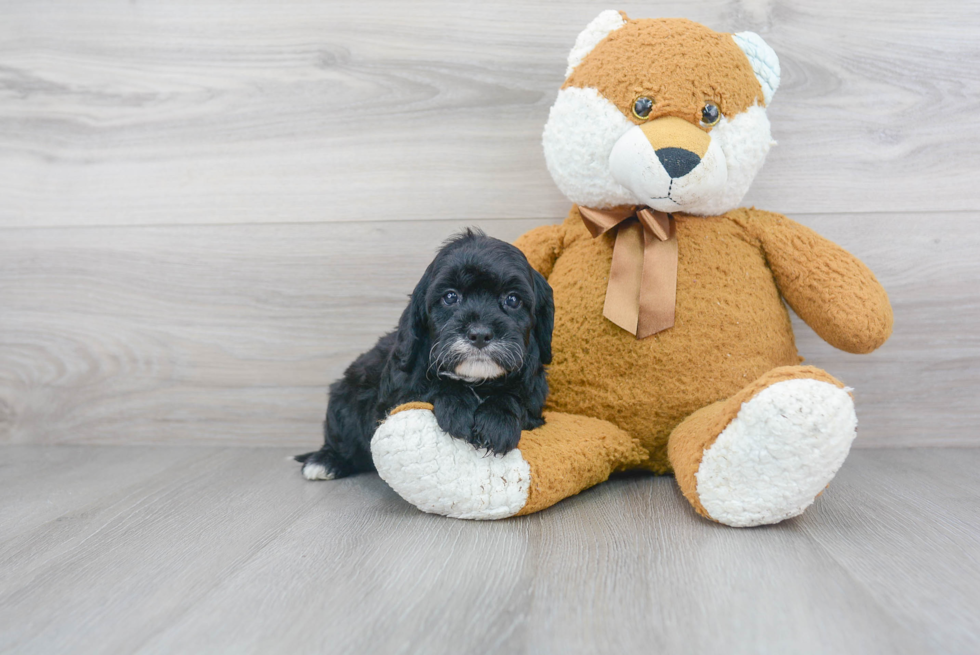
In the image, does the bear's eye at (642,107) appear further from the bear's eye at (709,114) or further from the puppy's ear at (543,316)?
the puppy's ear at (543,316)

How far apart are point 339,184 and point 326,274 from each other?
22 centimetres

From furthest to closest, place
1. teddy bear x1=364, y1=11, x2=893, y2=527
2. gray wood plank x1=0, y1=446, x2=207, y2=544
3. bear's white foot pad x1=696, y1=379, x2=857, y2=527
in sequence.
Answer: gray wood plank x1=0, y1=446, x2=207, y2=544
teddy bear x1=364, y1=11, x2=893, y2=527
bear's white foot pad x1=696, y1=379, x2=857, y2=527

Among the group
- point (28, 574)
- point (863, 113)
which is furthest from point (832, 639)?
point (863, 113)

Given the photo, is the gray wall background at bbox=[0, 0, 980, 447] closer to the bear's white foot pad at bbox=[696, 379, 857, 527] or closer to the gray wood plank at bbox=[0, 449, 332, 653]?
the gray wood plank at bbox=[0, 449, 332, 653]

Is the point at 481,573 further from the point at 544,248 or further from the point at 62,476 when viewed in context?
the point at 62,476

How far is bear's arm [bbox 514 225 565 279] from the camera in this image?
4.56 ft

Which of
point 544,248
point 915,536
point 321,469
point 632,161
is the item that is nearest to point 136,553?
point 321,469

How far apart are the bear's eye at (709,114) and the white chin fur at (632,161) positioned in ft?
0.06

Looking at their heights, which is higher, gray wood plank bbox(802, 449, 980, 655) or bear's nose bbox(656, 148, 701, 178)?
bear's nose bbox(656, 148, 701, 178)

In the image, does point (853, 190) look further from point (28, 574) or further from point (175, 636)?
point (28, 574)

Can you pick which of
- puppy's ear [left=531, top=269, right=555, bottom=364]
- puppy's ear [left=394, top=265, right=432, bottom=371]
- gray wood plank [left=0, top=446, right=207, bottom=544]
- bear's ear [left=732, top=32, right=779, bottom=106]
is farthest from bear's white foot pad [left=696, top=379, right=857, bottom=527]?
gray wood plank [left=0, top=446, right=207, bottom=544]

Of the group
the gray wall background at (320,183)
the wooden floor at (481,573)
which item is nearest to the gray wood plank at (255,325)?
the gray wall background at (320,183)

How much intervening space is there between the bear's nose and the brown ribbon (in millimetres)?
109

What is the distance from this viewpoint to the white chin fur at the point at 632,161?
1.16 meters
